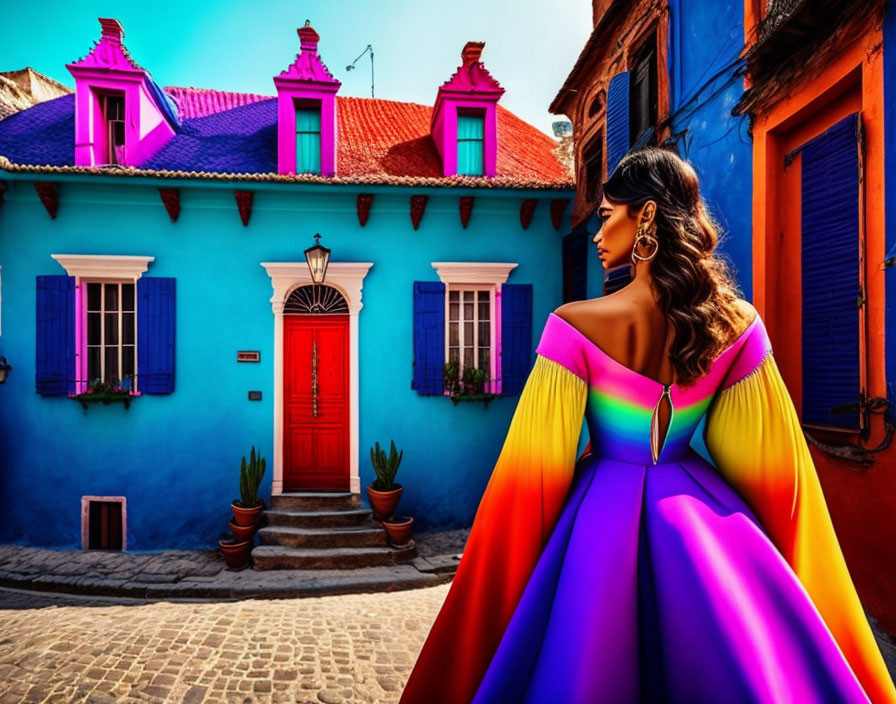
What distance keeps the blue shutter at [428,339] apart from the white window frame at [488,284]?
0.41 ft

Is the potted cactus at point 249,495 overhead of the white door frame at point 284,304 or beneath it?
beneath

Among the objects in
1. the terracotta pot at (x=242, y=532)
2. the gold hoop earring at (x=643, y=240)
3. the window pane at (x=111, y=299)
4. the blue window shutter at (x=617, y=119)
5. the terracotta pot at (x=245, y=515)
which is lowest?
the terracotta pot at (x=242, y=532)

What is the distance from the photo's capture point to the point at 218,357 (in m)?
6.95

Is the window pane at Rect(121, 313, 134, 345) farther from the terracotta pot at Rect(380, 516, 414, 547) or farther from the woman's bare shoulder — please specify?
the woman's bare shoulder

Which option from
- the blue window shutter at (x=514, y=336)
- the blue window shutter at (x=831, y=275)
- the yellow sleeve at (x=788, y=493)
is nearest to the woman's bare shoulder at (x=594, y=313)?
the yellow sleeve at (x=788, y=493)

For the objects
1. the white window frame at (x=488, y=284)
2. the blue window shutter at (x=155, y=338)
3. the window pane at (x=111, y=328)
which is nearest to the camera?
the blue window shutter at (x=155, y=338)

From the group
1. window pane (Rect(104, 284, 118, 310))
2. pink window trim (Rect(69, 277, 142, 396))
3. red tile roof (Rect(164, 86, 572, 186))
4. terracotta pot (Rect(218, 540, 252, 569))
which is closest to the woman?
terracotta pot (Rect(218, 540, 252, 569))

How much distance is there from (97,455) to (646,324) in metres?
7.86

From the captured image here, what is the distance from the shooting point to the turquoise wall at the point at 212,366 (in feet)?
22.1

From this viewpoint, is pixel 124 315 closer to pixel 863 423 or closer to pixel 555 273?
pixel 555 273

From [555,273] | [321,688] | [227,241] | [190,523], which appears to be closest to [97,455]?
[190,523]

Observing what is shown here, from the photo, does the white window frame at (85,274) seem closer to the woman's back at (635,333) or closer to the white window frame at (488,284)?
the white window frame at (488,284)

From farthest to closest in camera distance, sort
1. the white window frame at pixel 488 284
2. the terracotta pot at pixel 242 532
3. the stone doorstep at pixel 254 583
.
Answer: the white window frame at pixel 488 284, the terracotta pot at pixel 242 532, the stone doorstep at pixel 254 583

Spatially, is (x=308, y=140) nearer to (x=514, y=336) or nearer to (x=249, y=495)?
(x=514, y=336)
